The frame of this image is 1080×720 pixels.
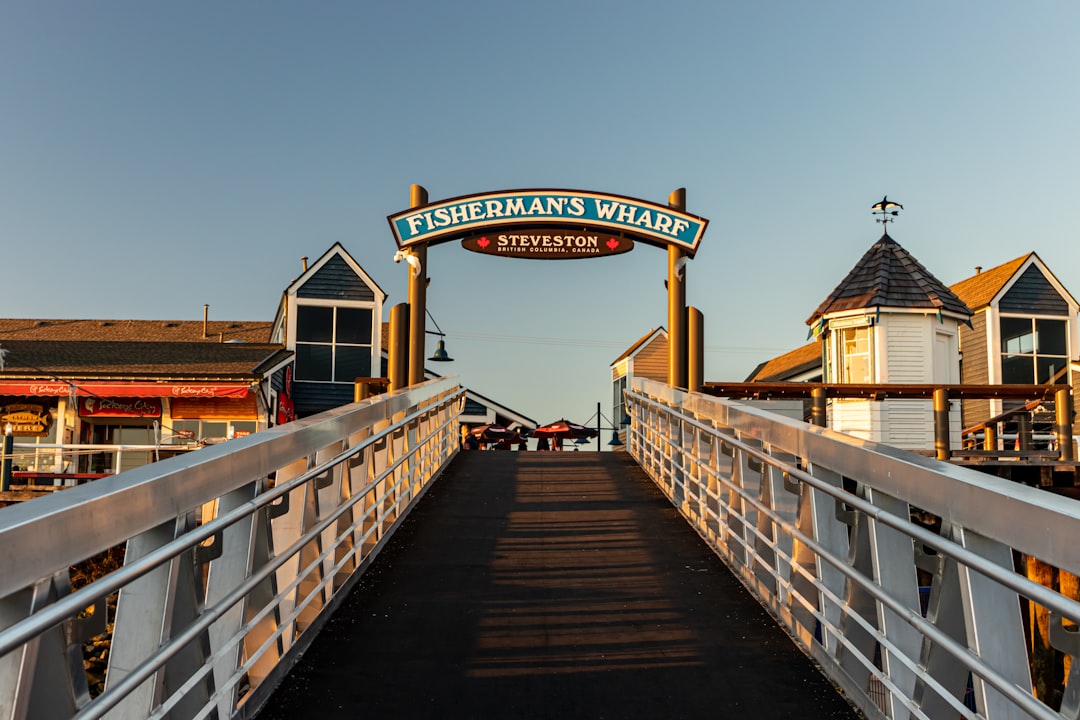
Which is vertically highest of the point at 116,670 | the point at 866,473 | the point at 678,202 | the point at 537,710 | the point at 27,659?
the point at 678,202

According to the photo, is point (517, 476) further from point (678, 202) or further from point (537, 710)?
point (537, 710)

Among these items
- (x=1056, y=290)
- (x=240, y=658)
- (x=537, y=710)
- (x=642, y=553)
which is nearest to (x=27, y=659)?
(x=240, y=658)

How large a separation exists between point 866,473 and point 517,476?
259 inches

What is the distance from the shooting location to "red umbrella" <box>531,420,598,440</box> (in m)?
28.8

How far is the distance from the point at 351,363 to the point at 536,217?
Answer: 51.6 ft

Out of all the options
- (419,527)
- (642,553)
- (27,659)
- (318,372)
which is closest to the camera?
(27,659)

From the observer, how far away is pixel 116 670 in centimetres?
322

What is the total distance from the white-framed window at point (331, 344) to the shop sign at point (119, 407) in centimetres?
391

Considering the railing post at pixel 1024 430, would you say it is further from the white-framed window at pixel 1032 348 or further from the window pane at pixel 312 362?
the window pane at pixel 312 362

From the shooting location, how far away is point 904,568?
13.5 feet

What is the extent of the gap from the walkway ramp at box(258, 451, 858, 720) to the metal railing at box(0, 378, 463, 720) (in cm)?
34

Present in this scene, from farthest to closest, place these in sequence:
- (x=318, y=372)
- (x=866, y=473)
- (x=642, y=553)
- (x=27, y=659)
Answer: (x=318, y=372) → (x=642, y=553) → (x=866, y=473) → (x=27, y=659)

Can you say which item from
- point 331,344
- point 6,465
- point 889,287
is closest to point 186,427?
point 331,344

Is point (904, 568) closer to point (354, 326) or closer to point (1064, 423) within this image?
point (1064, 423)
